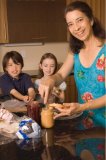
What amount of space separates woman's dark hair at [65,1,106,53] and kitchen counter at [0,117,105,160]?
51 centimetres

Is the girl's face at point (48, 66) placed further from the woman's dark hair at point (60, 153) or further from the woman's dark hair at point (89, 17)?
the woman's dark hair at point (60, 153)

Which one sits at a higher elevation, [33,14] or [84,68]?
[33,14]

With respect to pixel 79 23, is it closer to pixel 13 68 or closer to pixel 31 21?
pixel 13 68

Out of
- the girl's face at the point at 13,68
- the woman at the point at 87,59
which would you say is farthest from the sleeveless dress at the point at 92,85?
the girl's face at the point at 13,68

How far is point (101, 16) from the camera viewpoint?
3.39 metres

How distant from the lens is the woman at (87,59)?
51.9 inches

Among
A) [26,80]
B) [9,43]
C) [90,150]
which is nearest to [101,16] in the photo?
[9,43]

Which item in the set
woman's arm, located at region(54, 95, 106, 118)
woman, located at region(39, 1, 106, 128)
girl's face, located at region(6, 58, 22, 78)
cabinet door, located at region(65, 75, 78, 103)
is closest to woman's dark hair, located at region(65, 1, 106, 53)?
woman, located at region(39, 1, 106, 128)

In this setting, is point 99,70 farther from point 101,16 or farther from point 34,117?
point 101,16

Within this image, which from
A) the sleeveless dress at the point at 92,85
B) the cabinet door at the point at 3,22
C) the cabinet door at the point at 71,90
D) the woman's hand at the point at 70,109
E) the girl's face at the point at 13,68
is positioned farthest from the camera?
the cabinet door at the point at 71,90

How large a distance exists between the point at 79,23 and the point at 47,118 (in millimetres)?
510

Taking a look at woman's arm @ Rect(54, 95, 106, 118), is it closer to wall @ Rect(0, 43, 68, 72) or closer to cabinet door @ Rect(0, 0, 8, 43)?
cabinet door @ Rect(0, 0, 8, 43)

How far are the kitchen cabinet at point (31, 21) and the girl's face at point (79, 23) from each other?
2.00 metres

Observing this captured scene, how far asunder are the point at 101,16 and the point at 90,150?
2.71 metres
